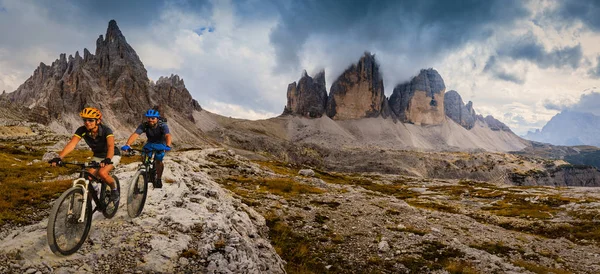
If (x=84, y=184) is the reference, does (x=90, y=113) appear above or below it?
above

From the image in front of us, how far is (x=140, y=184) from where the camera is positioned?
475 inches

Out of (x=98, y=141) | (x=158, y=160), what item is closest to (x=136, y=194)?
(x=158, y=160)

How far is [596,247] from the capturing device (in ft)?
81.1

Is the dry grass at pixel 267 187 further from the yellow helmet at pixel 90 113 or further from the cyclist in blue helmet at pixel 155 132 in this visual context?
the yellow helmet at pixel 90 113

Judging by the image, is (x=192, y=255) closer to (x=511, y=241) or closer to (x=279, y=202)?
(x=279, y=202)

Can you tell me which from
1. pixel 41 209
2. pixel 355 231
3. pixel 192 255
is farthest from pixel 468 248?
pixel 41 209

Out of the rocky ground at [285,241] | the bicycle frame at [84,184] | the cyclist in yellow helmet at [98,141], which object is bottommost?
the rocky ground at [285,241]

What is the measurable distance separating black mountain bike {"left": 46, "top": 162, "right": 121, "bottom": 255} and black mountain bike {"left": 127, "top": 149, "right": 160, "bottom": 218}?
1704 mm

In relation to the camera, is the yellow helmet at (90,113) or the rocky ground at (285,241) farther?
the yellow helmet at (90,113)

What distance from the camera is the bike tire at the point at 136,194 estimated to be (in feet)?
37.0

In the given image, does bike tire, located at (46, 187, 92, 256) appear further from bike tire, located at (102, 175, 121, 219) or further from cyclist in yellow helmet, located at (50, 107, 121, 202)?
bike tire, located at (102, 175, 121, 219)

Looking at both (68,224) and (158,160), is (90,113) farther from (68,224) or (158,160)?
(158,160)

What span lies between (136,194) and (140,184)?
470 millimetres

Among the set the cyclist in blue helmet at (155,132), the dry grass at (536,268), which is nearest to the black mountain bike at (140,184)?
the cyclist in blue helmet at (155,132)
